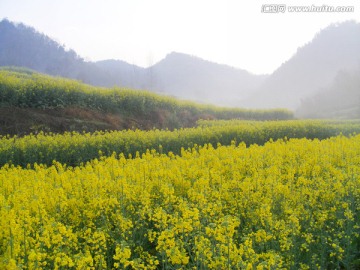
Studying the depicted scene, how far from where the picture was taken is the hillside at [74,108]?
18.0 metres

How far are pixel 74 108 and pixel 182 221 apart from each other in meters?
18.0

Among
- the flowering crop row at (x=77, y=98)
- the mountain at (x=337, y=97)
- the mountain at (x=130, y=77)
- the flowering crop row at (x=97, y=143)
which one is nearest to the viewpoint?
the flowering crop row at (x=97, y=143)

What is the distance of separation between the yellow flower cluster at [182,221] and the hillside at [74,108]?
11.6 metres

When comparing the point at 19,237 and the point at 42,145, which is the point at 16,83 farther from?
the point at 19,237

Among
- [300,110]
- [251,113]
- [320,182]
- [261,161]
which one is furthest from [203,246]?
[300,110]

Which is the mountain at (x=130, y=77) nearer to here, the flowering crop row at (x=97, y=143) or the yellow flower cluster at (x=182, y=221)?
the flowering crop row at (x=97, y=143)

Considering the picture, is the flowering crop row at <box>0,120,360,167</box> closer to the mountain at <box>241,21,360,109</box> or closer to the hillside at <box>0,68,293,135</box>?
the hillside at <box>0,68,293,135</box>

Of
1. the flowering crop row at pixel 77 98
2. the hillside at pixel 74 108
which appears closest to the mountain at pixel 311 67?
the flowering crop row at pixel 77 98

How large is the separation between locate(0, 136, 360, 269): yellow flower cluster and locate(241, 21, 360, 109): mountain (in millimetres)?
121050

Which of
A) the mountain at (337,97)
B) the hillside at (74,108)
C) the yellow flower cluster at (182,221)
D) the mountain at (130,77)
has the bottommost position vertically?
the yellow flower cluster at (182,221)

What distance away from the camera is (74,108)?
20.7 metres

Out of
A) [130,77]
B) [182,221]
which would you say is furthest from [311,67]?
[182,221]

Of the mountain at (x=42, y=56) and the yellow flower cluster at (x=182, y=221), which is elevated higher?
the mountain at (x=42, y=56)

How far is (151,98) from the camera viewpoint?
26812mm
